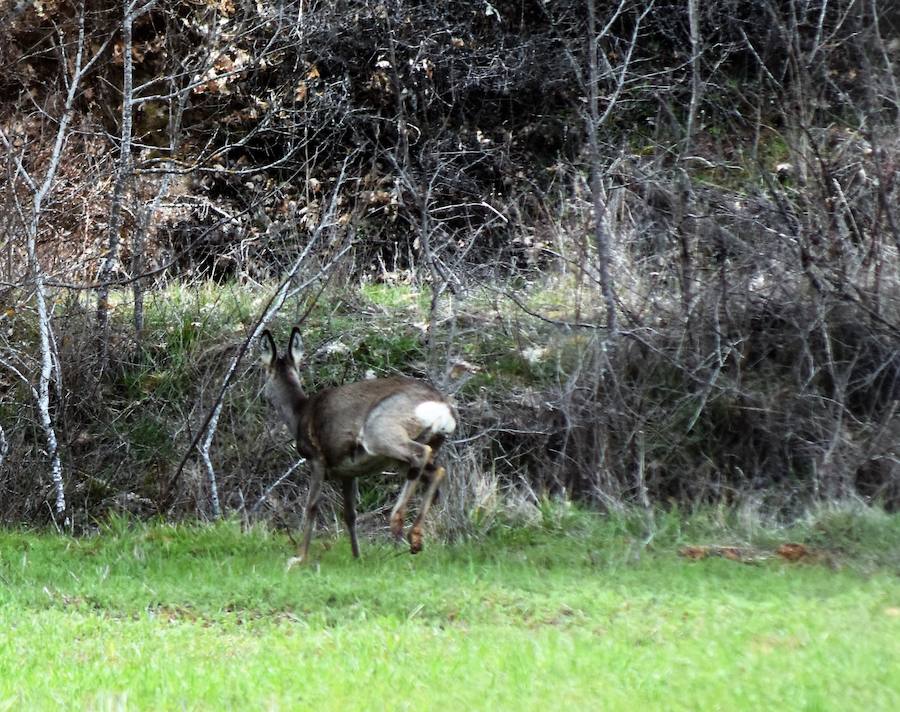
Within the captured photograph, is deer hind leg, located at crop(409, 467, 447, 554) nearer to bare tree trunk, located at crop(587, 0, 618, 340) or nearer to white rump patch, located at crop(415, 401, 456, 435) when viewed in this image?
white rump patch, located at crop(415, 401, 456, 435)

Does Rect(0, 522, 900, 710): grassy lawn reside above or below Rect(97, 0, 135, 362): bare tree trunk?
below

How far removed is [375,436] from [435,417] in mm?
469

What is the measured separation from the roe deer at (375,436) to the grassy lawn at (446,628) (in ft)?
1.31

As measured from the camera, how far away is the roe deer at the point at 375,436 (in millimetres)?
9984

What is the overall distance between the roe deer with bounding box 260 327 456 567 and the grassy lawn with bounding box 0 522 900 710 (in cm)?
40

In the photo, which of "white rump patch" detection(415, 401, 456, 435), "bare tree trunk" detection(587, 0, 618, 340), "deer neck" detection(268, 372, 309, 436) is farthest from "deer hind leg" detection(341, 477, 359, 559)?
"bare tree trunk" detection(587, 0, 618, 340)

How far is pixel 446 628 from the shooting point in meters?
7.48

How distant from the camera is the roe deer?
9.98m

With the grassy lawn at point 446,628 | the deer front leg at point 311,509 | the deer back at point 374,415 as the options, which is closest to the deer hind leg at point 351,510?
the grassy lawn at point 446,628

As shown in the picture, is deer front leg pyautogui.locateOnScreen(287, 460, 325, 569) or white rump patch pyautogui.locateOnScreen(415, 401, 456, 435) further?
deer front leg pyautogui.locateOnScreen(287, 460, 325, 569)

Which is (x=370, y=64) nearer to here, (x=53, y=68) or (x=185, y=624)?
(x=53, y=68)

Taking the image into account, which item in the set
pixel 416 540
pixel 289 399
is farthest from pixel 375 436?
pixel 289 399

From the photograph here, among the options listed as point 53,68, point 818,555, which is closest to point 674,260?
point 818,555

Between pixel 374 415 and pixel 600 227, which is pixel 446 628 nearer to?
pixel 374 415
